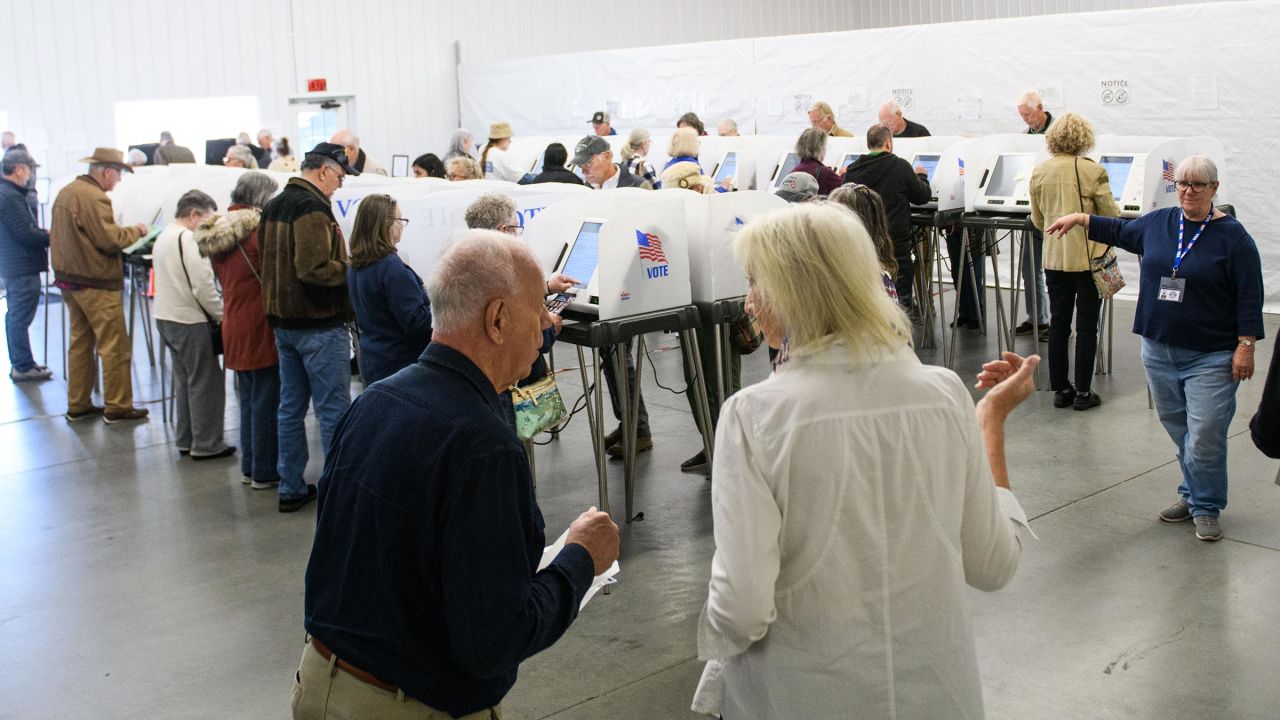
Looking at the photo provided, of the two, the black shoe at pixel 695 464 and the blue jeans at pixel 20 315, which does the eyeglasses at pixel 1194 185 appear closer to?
the black shoe at pixel 695 464

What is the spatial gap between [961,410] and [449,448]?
2.31 feet

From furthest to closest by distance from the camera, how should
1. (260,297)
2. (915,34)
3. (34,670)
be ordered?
(915,34) → (260,297) → (34,670)

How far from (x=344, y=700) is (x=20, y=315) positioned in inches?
276

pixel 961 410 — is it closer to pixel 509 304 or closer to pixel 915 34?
pixel 509 304

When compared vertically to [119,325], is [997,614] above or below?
below

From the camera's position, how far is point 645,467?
5293mm

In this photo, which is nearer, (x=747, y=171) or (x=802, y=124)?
(x=747, y=171)

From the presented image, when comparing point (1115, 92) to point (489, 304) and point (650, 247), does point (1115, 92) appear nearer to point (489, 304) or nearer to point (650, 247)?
point (650, 247)

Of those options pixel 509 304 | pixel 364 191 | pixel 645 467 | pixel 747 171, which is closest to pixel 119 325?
pixel 364 191

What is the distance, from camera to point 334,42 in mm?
14961

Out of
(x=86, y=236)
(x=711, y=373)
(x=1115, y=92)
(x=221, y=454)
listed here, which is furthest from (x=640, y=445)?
(x=1115, y=92)

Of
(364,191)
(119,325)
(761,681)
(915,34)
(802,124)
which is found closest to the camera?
(761,681)

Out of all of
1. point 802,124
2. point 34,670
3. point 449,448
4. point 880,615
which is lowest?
point 34,670

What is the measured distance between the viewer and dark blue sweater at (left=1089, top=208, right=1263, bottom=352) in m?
3.97
